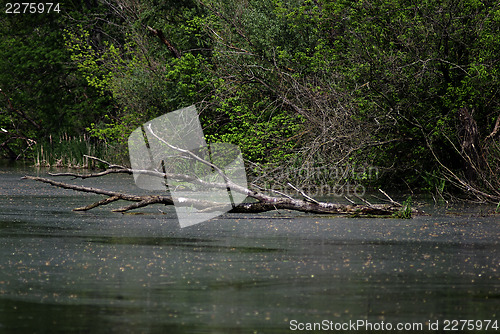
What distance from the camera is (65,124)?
45.0m

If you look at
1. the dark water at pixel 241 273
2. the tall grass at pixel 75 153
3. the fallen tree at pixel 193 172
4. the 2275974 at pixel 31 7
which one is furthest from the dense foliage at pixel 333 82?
the 2275974 at pixel 31 7

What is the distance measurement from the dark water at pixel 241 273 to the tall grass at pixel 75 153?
788 inches

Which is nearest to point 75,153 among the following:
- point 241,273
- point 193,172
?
point 193,172

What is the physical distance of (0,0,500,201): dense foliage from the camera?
65.2 ft

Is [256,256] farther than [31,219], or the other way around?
[31,219]

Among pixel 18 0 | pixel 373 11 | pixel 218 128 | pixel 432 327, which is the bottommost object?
pixel 432 327

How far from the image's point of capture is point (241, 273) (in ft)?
30.6

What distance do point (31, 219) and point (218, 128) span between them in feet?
40.6

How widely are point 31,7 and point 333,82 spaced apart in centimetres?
2576

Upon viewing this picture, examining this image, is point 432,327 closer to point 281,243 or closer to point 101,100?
point 281,243

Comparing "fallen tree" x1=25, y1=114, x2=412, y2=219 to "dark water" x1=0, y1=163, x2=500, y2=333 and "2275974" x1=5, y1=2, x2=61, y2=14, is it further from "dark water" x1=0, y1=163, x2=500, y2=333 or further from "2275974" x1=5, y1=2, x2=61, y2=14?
"2275974" x1=5, y1=2, x2=61, y2=14

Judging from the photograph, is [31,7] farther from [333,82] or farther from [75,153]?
[333,82]

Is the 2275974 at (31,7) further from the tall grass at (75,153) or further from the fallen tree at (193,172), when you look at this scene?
the fallen tree at (193,172)

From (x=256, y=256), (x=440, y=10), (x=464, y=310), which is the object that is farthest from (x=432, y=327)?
(x=440, y=10)
